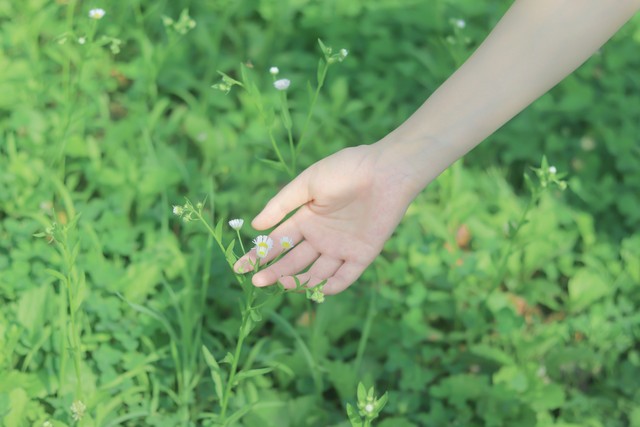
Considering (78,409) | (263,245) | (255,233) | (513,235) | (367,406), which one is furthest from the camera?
(255,233)

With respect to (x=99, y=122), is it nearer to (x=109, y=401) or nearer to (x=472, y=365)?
(x=109, y=401)

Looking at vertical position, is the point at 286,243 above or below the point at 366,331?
above

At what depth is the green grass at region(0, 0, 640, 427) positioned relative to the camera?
6.05 ft

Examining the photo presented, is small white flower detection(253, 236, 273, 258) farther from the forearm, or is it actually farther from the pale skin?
the forearm

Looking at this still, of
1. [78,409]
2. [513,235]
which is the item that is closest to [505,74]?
[513,235]

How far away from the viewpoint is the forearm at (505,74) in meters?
1.64

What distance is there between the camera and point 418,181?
1.69 m

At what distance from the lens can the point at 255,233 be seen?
2.15 metres

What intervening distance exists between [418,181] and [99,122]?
116 centimetres

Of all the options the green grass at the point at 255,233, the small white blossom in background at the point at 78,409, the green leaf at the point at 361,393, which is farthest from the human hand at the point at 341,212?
the small white blossom in background at the point at 78,409

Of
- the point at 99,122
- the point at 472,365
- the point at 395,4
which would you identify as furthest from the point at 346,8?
the point at 472,365

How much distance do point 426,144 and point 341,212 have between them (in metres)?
0.23

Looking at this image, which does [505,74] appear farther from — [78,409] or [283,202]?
[78,409]

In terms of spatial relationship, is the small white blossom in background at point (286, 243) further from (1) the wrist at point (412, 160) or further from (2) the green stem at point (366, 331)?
(2) the green stem at point (366, 331)
